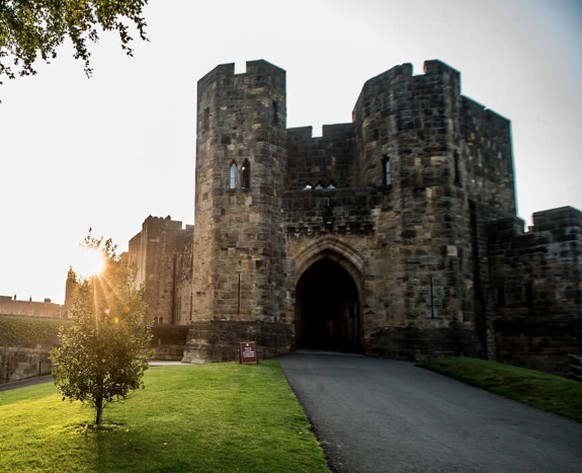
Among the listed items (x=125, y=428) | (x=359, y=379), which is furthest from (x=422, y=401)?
(x=125, y=428)

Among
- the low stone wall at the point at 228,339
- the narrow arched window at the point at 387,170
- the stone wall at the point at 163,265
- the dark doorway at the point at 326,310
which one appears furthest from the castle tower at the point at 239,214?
the stone wall at the point at 163,265

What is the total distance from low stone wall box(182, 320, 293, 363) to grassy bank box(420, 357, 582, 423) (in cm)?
603

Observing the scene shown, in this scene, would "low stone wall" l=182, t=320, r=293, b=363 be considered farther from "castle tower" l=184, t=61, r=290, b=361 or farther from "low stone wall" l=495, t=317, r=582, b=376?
"low stone wall" l=495, t=317, r=582, b=376

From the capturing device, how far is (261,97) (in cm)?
1995

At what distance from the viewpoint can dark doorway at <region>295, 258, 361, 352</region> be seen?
88.0 ft

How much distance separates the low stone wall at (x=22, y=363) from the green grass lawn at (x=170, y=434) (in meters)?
8.95

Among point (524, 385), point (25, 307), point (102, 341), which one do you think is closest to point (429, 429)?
point (524, 385)

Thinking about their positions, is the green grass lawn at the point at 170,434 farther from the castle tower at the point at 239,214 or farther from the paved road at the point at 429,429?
the castle tower at the point at 239,214

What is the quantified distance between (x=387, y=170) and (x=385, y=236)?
260 centimetres

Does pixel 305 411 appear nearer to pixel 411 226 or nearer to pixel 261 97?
Answer: pixel 411 226

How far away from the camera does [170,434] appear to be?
6.80 metres

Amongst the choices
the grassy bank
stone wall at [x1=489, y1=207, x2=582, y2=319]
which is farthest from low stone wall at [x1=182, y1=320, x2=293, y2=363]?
stone wall at [x1=489, y1=207, x2=582, y2=319]

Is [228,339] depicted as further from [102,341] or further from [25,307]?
[25,307]

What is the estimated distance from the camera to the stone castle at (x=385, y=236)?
17.9 m
